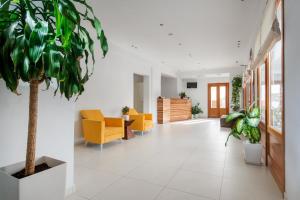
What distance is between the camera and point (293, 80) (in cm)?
165

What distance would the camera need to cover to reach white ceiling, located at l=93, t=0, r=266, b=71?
10.9ft

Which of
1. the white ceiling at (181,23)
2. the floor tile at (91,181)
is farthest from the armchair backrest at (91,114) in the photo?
the white ceiling at (181,23)

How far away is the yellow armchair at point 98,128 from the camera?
4.02 m

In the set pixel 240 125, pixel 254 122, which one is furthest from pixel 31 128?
pixel 254 122

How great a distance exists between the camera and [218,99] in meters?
11.9

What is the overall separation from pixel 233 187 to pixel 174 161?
114cm

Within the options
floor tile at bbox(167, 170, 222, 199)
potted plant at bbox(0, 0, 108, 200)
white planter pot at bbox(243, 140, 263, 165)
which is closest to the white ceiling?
potted plant at bbox(0, 0, 108, 200)

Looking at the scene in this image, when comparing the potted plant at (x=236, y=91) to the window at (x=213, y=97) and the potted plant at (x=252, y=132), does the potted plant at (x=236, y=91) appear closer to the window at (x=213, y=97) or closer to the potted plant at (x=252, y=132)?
the window at (x=213, y=97)

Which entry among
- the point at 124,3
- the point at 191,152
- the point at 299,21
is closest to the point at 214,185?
the point at 191,152

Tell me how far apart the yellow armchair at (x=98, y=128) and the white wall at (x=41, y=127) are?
6.33 feet

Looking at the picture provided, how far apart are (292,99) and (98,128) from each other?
11.7 ft

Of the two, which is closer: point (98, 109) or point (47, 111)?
point (47, 111)

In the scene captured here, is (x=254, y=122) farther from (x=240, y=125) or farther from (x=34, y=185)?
(x=34, y=185)

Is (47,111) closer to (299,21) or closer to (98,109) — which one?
(299,21)
